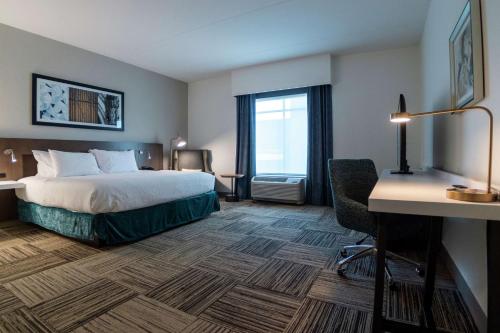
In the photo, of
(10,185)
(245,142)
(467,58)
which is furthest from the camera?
(245,142)

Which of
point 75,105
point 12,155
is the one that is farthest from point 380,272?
point 75,105

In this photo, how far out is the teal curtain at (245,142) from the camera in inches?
210

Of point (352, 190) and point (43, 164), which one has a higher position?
point (43, 164)

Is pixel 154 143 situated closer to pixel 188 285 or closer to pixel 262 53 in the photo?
pixel 262 53

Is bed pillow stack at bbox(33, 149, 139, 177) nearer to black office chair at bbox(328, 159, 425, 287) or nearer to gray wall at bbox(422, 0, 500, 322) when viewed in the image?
black office chair at bbox(328, 159, 425, 287)

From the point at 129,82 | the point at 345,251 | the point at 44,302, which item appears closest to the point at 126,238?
the point at 44,302

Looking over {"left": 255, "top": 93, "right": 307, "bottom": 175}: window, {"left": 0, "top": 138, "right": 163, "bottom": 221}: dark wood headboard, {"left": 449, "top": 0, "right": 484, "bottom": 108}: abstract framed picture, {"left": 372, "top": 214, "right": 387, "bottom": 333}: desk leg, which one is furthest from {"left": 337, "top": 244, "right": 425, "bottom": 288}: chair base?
{"left": 0, "top": 138, "right": 163, "bottom": 221}: dark wood headboard

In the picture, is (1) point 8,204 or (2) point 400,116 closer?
(2) point 400,116

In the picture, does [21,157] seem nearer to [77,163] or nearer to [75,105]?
[77,163]

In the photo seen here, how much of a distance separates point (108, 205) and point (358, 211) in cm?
229

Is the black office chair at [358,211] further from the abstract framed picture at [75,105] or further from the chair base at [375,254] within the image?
the abstract framed picture at [75,105]

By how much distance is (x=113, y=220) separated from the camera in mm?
2645

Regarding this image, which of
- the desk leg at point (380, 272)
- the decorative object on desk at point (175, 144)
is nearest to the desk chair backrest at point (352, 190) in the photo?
the desk leg at point (380, 272)

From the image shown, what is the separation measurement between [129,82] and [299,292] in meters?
4.69
